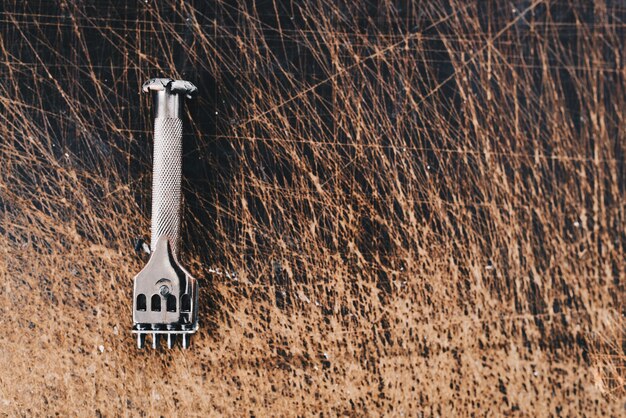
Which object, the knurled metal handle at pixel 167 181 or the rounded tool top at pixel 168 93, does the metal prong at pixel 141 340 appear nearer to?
the knurled metal handle at pixel 167 181

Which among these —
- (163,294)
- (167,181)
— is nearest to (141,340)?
(163,294)

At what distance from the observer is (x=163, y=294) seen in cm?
74

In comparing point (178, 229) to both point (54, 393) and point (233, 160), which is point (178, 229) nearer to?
point (233, 160)

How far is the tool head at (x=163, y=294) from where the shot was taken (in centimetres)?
74

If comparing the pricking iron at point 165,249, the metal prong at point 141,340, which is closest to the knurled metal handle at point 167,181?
the pricking iron at point 165,249

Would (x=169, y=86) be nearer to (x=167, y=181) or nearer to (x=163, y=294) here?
(x=167, y=181)

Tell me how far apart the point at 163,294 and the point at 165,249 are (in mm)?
66

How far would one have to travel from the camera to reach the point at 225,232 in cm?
80

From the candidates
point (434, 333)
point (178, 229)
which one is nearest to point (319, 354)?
point (434, 333)

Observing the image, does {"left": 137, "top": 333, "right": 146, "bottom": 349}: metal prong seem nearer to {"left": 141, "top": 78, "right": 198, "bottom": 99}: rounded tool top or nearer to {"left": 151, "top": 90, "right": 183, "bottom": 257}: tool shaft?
{"left": 151, "top": 90, "right": 183, "bottom": 257}: tool shaft

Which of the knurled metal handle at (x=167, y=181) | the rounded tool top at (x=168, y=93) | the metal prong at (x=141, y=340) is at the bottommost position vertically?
the metal prong at (x=141, y=340)

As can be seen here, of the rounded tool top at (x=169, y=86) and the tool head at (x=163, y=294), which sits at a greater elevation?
the rounded tool top at (x=169, y=86)

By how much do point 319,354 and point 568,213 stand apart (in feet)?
1.54

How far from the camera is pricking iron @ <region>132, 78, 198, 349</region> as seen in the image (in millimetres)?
741
